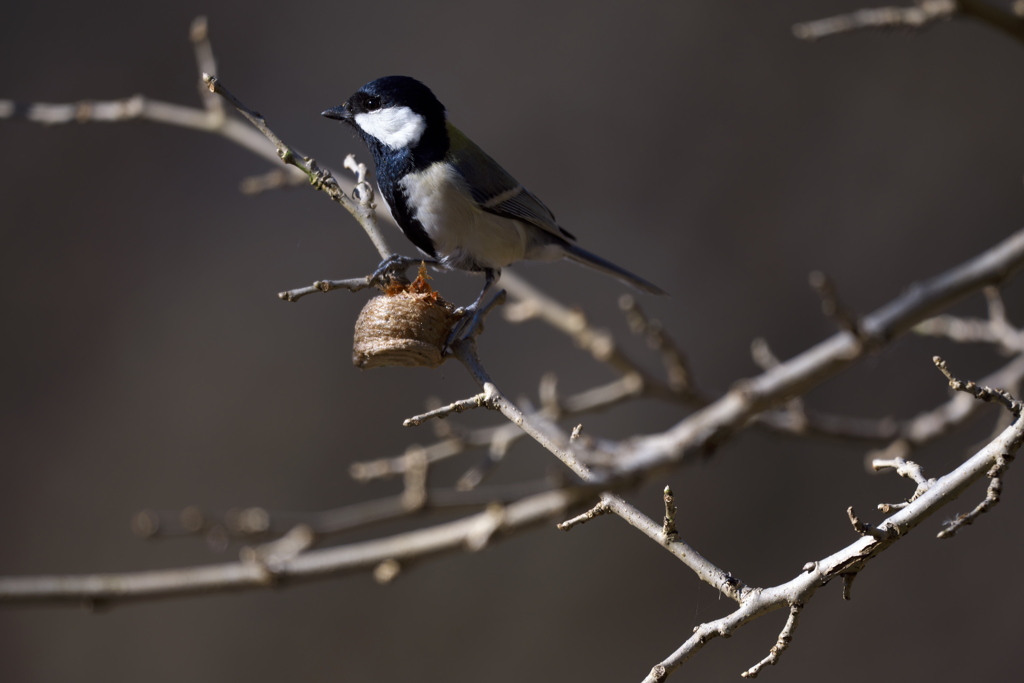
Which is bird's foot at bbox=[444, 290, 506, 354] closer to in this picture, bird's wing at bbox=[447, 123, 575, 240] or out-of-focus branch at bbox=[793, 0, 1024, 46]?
bird's wing at bbox=[447, 123, 575, 240]

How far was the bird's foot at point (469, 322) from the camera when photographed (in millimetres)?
1140

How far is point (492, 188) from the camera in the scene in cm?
165

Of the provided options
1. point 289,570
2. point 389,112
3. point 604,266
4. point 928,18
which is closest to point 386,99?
point 389,112

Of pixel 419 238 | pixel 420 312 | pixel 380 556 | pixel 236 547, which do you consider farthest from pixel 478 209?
pixel 236 547

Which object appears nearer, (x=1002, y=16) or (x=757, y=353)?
(x=1002, y=16)

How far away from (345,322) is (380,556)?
1.88 metres

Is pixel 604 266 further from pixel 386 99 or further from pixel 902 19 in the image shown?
pixel 902 19

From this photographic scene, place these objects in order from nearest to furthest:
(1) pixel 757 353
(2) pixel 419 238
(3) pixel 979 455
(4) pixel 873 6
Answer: (3) pixel 979 455, (2) pixel 419 238, (1) pixel 757 353, (4) pixel 873 6

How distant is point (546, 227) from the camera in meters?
1.75

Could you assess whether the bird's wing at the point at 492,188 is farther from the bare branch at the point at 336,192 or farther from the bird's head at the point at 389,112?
the bare branch at the point at 336,192

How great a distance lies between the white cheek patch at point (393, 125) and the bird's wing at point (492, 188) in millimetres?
92

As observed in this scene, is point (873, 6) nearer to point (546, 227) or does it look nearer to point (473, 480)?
point (546, 227)

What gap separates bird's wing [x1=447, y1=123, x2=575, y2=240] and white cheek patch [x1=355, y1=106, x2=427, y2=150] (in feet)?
0.30

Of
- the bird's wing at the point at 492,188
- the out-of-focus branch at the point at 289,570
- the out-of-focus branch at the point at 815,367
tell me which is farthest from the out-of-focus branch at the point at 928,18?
the out-of-focus branch at the point at 289,570
